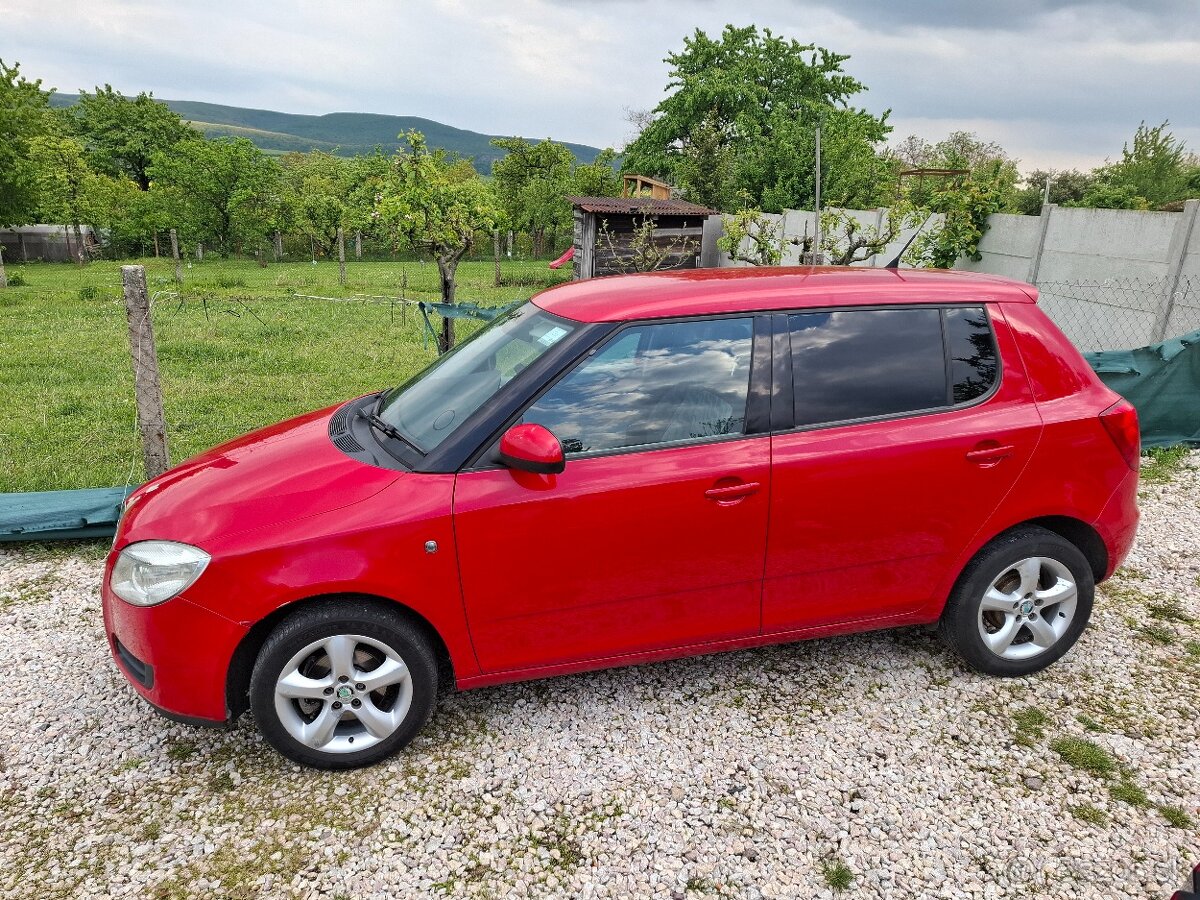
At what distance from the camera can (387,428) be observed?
11.4 feet

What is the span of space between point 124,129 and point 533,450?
66.8 meters

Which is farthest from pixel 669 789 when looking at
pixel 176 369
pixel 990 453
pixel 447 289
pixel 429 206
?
pixel 176 369

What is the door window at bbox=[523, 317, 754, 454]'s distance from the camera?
3107 mm

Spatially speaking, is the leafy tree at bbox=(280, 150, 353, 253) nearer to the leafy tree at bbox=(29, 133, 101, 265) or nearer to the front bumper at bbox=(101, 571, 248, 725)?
the leafy tree at bbox=(29, 133, 101, 265)

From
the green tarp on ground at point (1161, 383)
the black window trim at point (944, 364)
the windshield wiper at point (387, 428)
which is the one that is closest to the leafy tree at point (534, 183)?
the green tarp on ground at point (1161, 383)

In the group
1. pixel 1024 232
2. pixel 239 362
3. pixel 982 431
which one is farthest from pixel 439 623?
pixel 1024 232

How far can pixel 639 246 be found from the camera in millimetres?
A: 18875

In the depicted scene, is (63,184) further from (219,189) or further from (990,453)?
(990,453)

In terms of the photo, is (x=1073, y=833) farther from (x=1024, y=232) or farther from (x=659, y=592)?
(x=1024, y=232)

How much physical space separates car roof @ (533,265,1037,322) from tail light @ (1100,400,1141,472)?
624 mm

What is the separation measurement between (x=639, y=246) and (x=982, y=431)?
16.2 meters

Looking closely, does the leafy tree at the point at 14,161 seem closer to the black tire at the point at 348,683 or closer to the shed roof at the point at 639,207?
the shed roof at the point at 639,207

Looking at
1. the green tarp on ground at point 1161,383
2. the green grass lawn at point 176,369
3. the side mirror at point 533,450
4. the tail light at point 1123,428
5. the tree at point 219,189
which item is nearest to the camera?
the side mirror at point 533,450

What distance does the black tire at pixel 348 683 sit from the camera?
2891 mm
